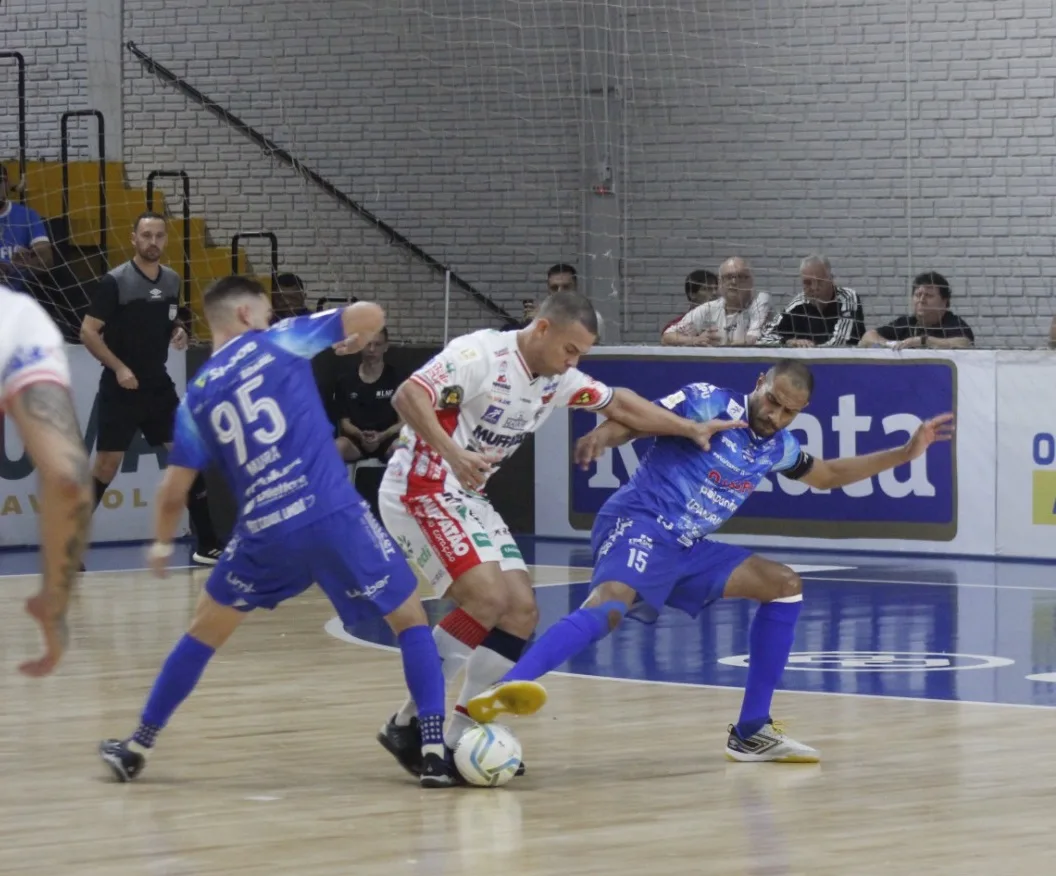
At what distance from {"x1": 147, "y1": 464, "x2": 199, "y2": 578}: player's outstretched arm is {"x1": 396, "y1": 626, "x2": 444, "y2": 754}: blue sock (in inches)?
31.6

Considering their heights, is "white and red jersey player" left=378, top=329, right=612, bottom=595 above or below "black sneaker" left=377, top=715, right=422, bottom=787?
above

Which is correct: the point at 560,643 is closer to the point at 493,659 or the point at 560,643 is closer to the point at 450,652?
the point at 493,659

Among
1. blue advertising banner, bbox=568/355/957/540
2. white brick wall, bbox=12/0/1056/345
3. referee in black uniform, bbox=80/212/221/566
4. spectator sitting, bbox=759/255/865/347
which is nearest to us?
referee in black uniform, bbox=80/212/221/566

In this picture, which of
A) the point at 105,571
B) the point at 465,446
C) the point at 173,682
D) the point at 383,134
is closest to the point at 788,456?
the point at 465,446

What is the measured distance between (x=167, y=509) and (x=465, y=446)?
4.05ft

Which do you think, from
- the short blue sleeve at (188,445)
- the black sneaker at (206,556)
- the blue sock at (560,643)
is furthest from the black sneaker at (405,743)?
the black sneaker at (206,556)

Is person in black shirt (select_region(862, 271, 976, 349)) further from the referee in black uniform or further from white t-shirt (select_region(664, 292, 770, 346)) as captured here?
the referee in black uniform

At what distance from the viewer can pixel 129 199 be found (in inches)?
697

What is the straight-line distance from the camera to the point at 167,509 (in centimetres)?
620

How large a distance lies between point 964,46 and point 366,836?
40.5 ft

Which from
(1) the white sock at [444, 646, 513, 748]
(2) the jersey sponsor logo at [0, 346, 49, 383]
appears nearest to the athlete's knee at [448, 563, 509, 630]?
(1) the white sock at [444, 646, 513, 748]

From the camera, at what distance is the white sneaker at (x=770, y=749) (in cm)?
688

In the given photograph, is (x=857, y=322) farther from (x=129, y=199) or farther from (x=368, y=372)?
(x=129, y=199)

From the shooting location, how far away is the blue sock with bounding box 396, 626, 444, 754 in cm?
643
